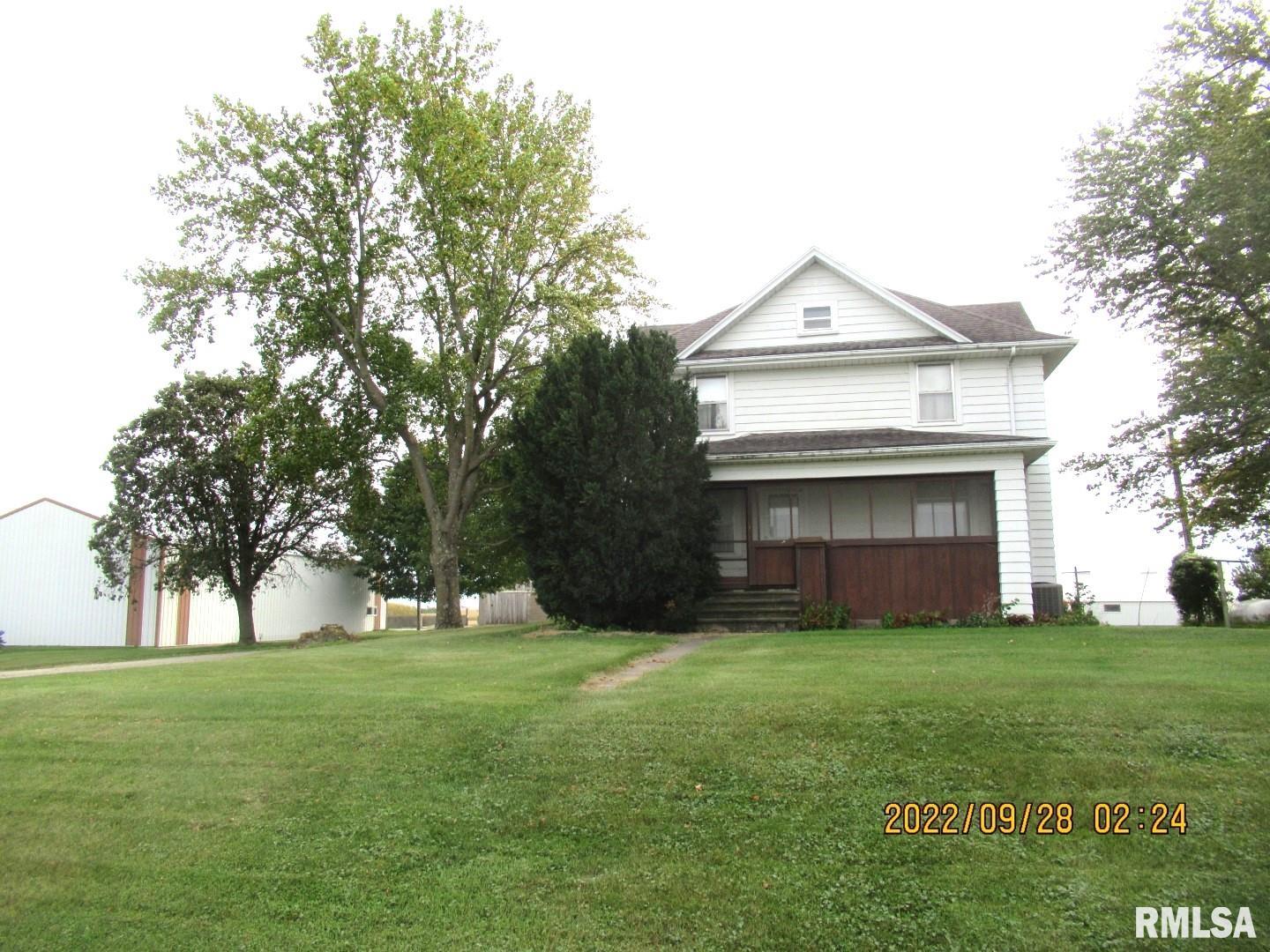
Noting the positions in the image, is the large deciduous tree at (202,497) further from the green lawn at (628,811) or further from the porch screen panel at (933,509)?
the green lawn at (628,811)

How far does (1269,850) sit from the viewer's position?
235 inches

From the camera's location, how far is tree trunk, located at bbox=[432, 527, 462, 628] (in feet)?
78.7

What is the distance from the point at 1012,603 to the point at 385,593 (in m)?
33.0

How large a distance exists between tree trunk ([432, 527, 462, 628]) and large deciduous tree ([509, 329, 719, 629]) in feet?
18.1

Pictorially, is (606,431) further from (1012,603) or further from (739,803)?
(739,803)

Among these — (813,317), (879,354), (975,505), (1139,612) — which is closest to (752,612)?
(975,505)

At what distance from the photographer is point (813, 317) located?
22.7 meters

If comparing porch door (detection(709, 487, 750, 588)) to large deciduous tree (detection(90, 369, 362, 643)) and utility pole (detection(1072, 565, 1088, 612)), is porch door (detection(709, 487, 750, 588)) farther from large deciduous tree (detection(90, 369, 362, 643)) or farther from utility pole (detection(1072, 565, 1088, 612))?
large deciduous tree (detection(90, 369, 362, 643))

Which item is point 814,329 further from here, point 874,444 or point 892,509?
point 892,509

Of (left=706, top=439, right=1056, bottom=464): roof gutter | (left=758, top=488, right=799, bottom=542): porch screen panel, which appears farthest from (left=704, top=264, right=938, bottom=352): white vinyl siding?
(left=758, top=488, right=799, bottom=542): porch screen panel

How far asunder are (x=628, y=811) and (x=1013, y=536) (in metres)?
14.7

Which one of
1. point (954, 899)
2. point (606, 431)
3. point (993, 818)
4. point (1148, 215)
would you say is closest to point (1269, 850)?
point (993, 818)
